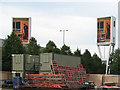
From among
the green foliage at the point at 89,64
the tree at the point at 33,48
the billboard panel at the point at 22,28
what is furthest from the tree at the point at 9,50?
the green foliage at the point at 89,64

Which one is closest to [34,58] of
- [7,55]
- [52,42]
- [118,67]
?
[7,55]

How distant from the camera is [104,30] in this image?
2667 inches

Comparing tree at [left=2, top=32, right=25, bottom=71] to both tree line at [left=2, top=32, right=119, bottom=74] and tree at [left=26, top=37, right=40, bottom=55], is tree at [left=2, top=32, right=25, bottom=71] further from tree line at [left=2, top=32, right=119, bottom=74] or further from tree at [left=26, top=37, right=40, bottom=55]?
tree at [left=26, top=37, right=40, bottom=55]

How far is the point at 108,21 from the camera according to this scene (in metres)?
66.9

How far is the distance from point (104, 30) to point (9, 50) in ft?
88.9

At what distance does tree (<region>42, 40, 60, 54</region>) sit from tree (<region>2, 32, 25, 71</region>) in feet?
33.1

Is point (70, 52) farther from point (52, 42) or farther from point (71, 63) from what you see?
point (71, 63)

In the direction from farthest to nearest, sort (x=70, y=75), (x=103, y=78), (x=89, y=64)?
(x=89, y=64) → (x=103, y=78) → (x=70, y=75)

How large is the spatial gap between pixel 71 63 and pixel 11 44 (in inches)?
614

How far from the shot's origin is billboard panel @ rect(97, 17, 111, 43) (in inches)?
2623

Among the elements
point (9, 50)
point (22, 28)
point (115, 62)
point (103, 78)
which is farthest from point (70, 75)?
point (22, 28)

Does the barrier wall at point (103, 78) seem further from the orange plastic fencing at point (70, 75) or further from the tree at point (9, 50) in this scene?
the tree at point (9, 50)

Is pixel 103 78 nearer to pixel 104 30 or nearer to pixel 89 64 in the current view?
pixel 89 64

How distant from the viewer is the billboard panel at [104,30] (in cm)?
6662
